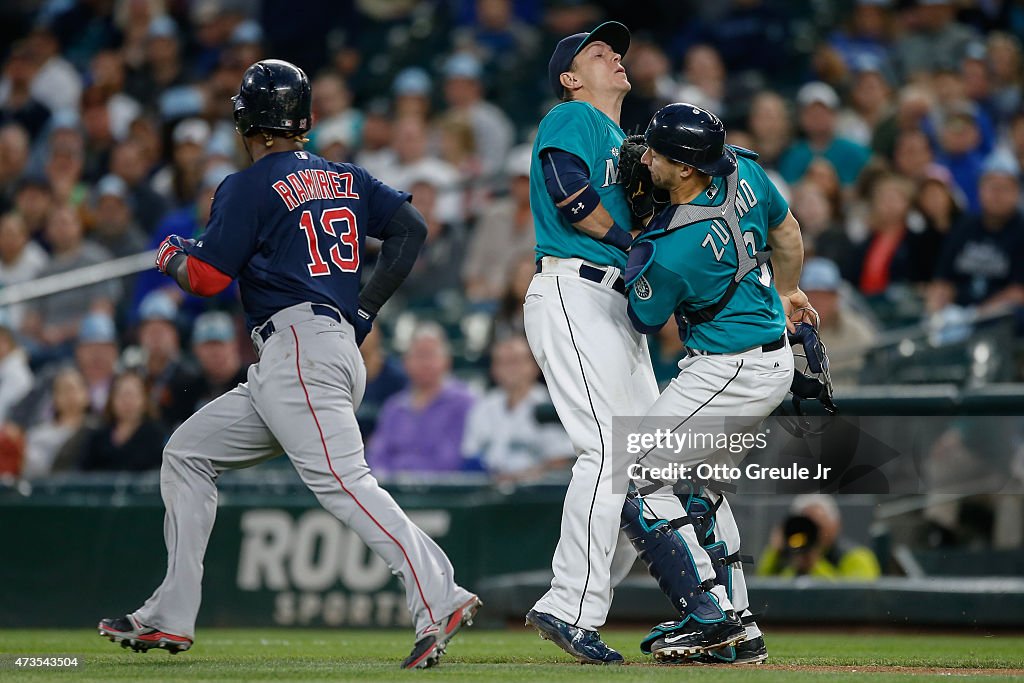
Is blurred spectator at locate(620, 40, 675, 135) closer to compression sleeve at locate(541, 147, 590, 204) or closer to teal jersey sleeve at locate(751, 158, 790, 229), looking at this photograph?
teal jersey sleeve at locate(751, 158, 790, 229)

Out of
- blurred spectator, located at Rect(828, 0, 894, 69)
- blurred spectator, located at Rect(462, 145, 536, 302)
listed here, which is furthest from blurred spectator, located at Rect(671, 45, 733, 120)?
blurred spectator, located at Rect(462, 145, 536, 302)

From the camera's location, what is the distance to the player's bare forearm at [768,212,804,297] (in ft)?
19.0

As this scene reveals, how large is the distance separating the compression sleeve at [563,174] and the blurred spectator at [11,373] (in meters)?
6.71

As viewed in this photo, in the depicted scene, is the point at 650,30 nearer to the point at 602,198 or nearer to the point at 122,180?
the point at 122,180

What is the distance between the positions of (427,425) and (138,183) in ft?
17.4

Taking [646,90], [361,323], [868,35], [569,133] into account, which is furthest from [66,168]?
[569,133]

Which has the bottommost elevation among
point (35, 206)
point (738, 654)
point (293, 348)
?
point (738, 654)

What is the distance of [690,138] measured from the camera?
5406 millimetres

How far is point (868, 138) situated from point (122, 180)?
6678 millimetres

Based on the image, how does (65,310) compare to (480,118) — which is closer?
(65,310)

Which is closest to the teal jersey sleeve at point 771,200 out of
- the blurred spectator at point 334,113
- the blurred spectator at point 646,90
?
the blurred spectator at point 646,90

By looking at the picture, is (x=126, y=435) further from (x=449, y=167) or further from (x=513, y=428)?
(x=449, y=167)

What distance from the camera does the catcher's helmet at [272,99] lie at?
18.1ft

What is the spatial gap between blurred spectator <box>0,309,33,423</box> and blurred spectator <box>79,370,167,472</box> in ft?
4.04
